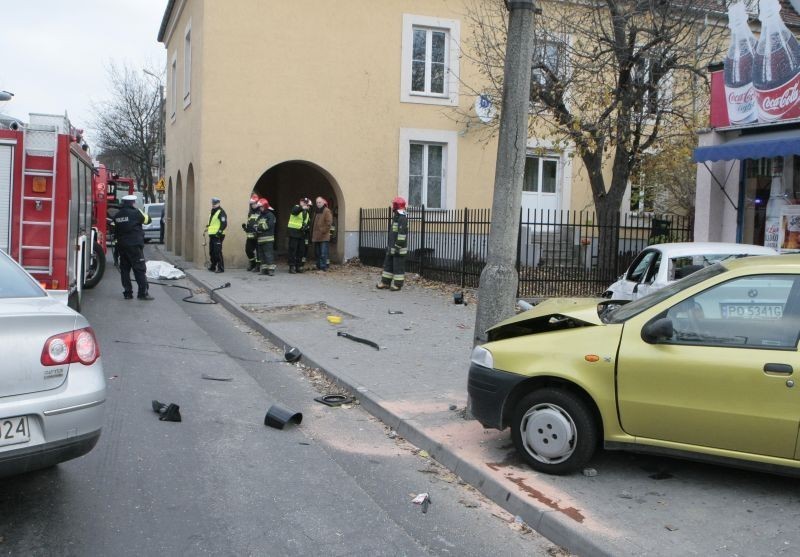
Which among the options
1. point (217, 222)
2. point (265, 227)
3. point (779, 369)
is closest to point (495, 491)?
point (779, 369)

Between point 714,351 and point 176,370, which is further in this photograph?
point 176,370

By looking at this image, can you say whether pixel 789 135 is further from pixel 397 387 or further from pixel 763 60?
pixel 397 387

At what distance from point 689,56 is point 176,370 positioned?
11.7 meters

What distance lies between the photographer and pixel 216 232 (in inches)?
713

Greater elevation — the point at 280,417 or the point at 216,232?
the point at 216,232

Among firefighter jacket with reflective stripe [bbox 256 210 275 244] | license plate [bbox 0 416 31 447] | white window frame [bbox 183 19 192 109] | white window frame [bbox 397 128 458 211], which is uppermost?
white window frame [bbox 183 19 192 109]

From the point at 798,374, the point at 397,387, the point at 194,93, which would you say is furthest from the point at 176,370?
the point at 194,93

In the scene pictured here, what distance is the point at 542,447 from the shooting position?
4.84 meters

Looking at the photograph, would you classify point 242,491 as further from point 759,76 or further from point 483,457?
point 759,76

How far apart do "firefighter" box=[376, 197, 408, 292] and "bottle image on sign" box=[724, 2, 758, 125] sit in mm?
6235

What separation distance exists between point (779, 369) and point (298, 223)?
1528cm

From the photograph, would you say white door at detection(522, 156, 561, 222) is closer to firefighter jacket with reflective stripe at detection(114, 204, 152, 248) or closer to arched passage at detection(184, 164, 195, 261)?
arched passage at detection(184, 164, 195, 261)

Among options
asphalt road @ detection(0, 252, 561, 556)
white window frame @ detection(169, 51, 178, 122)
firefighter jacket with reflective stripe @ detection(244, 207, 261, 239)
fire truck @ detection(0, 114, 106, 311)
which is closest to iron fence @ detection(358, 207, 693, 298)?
firefighter jacket with reflective stripe @ detection(244, 207, 261, 239)

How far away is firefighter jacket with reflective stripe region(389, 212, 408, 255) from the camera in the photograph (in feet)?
47.1
